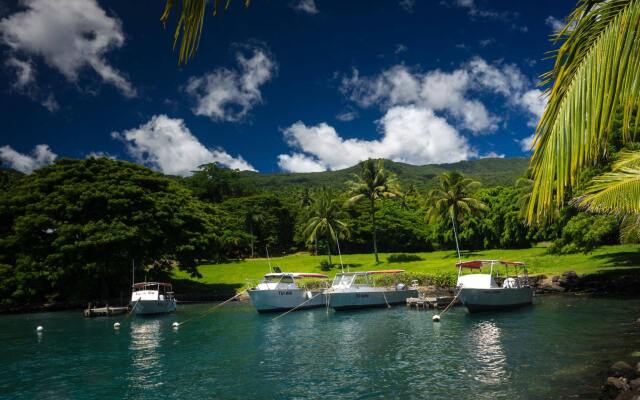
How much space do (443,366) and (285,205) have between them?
88510 mm

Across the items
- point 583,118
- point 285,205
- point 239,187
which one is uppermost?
point 239,187

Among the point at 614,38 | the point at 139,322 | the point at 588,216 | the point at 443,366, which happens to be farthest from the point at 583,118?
the point at 139,322

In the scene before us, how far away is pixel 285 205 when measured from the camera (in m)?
106

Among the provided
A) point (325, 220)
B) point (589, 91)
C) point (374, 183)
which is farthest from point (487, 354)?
point (374, 183)

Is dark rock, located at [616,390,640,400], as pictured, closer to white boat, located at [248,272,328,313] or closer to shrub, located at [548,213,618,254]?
shrub, located at [548,213,618,254]

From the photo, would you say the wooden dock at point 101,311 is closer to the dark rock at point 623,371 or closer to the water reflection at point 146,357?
the water reflection at point 146,357

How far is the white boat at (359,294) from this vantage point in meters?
40.4

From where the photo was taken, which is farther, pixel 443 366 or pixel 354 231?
pixel 354 231

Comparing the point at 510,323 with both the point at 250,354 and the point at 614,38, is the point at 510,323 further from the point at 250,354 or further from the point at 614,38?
the point at 614,38

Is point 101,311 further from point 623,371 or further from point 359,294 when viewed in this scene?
point 623,371

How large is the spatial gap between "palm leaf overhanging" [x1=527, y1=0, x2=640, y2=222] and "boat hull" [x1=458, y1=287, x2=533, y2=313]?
103ft

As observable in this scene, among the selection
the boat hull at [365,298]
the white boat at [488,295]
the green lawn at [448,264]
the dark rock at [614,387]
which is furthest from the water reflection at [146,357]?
the green lawn at [448,264]

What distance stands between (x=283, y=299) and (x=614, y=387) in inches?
1245

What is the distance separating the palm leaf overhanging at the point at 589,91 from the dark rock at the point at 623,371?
46.0ft
